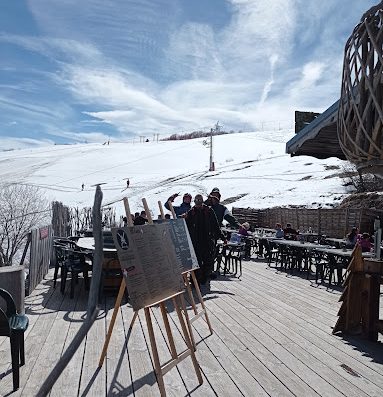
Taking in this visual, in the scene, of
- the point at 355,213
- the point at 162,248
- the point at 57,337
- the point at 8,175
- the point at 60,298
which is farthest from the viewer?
the point at 8,175

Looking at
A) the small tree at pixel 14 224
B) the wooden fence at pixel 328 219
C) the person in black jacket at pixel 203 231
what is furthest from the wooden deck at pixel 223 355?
the wooden fence at pixel 328 219

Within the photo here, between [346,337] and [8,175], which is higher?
[8,175]

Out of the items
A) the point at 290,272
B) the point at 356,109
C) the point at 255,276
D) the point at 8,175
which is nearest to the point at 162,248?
the point at 356,109

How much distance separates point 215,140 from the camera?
93.2 metres

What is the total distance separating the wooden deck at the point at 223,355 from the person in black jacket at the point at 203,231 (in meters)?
1.37

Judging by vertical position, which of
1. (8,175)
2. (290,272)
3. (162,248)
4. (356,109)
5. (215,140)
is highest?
(215,140)

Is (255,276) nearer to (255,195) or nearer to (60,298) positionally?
(60,298)

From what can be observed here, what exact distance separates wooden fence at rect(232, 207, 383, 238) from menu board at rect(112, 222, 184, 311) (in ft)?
49.7

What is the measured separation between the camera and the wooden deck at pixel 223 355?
3650 mm

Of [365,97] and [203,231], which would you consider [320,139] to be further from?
[203,231]

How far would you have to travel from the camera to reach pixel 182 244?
5293mm

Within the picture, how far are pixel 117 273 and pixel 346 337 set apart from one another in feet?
11.7

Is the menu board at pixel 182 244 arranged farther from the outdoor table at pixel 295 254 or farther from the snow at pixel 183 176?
the snow at pixel 183 176

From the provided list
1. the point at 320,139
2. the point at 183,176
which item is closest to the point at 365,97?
the point at 320,139
